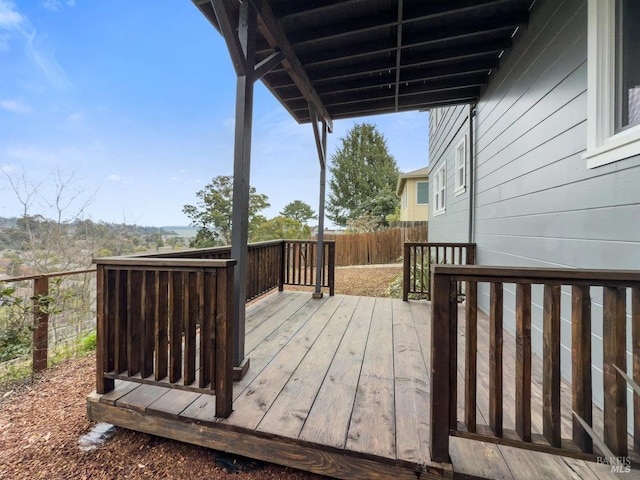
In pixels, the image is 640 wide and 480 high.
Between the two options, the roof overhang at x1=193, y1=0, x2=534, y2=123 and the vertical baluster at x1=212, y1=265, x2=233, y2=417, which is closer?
the vertical baluster at x1=212, y1=265, x2=233, y2=417

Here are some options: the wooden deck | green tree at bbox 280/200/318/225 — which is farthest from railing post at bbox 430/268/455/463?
green tree at bbox 280/200/318/225

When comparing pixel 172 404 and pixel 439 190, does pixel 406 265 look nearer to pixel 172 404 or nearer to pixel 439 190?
pixel 172 404

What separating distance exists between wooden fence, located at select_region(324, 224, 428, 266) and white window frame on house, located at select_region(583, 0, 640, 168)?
9.77 metres

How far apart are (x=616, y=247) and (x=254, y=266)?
3.39 meters

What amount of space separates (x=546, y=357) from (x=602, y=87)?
1.58 metres

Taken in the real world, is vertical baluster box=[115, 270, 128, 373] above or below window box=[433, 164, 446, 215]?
below

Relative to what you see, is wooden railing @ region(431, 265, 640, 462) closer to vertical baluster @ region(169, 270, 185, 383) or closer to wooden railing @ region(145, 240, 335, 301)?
vertical baluster @ region(169, 270, 185, 383)

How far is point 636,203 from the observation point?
133cm

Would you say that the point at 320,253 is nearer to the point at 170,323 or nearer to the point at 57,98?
the point at 170,323

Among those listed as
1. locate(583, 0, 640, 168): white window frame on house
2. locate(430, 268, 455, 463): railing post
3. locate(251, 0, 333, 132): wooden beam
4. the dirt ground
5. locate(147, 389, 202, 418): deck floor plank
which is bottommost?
the dirt ground

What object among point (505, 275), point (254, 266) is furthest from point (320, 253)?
point (505, 275)

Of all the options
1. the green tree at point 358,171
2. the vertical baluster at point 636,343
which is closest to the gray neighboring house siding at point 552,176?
the vertical baluster at point 636,343

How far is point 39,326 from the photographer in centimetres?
255

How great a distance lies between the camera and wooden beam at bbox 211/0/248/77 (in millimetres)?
1651
